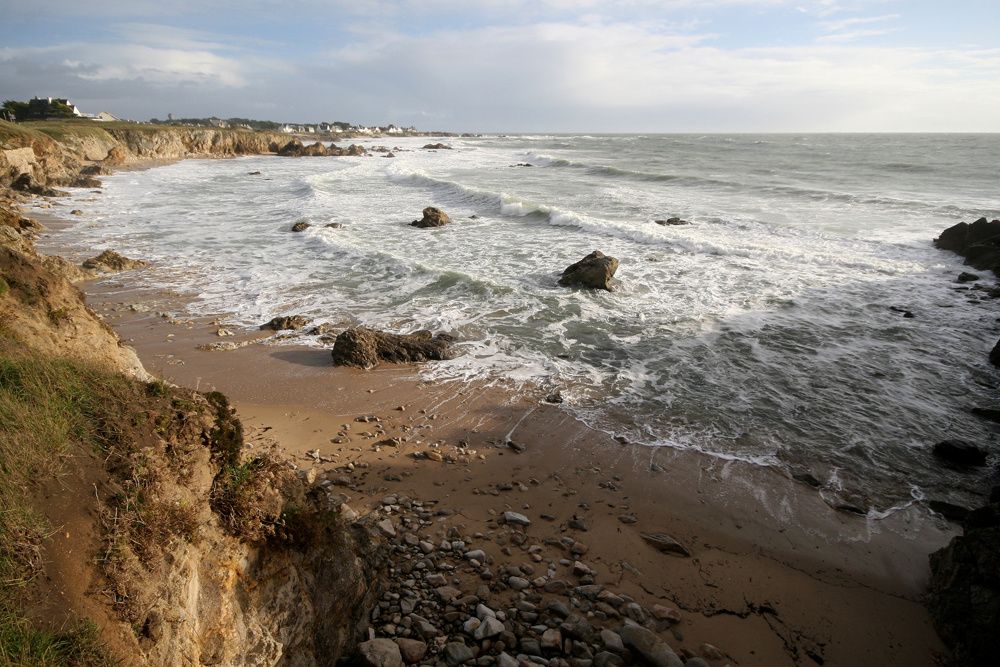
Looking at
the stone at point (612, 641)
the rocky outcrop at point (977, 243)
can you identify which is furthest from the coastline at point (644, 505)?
the rocky outcrop at point (977, 243)

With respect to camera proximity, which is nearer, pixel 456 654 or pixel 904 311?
pixel 456 654

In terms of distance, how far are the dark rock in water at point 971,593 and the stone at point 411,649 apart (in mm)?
4786

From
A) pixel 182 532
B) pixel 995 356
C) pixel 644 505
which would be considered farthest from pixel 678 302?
pixel 182 532

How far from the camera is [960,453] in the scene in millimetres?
7125

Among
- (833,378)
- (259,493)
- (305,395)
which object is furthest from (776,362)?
(259,493)

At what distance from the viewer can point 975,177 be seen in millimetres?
41469

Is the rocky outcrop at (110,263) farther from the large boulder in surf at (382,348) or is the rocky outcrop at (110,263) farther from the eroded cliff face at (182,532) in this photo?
the eroded cliff face at (182,532)

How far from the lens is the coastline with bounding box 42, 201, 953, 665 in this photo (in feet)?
15.6

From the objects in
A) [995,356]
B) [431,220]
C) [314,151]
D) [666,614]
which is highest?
[314,151]

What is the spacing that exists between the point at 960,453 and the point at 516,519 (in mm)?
6647

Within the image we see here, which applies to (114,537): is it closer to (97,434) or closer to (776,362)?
(97,434)

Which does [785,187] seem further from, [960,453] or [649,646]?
[649,646]

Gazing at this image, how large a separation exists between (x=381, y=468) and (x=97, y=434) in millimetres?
3855

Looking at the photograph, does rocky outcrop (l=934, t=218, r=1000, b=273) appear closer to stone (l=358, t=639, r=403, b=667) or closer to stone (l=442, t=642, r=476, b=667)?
stone (l=442, t=642, r=476, b=667)
